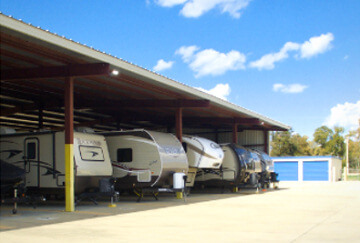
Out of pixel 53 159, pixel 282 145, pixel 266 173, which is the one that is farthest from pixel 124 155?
pixel 282 145

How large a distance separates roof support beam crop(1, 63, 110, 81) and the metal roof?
0.33 ft

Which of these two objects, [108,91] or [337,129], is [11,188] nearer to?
[108,91]

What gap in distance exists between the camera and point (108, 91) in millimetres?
19719

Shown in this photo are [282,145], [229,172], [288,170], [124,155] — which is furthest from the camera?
[282,145]

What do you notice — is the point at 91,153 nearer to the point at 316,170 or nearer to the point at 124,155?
the point at 124,155

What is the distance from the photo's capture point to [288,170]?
41.9 metres

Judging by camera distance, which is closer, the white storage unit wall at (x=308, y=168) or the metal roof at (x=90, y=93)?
the metal roof at (x=90, y=93)

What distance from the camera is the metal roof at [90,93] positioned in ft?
40.5

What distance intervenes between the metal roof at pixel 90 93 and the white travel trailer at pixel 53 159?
213 cm

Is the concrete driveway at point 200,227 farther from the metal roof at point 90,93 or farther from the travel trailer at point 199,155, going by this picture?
the travel trailer at point 199,155

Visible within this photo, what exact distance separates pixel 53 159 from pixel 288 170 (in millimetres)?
30609

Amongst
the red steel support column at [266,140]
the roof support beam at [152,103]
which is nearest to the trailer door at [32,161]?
the roof support beam at [152,103]

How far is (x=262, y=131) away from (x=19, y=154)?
20.6 m

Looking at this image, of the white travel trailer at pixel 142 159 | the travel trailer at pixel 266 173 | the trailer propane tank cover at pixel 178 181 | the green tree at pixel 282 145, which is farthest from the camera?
the green tree at pixel 282 145
